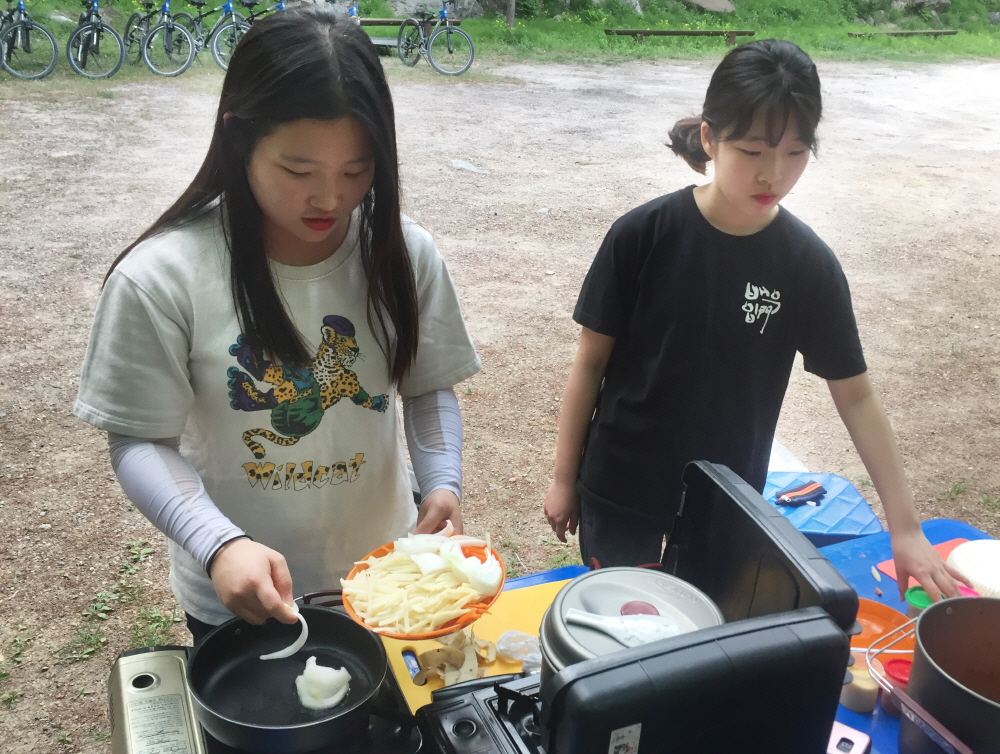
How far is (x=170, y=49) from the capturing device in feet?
33.2

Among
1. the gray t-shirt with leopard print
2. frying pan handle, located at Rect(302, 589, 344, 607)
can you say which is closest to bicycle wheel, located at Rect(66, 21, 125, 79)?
the gray t-shirt with leopard print

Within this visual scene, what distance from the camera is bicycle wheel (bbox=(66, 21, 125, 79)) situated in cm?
940

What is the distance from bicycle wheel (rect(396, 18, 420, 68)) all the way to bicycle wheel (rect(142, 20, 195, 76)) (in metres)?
2.78

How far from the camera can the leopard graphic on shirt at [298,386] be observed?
133 cm

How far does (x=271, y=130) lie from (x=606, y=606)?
2.59 ft

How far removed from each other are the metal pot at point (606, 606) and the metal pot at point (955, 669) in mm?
295

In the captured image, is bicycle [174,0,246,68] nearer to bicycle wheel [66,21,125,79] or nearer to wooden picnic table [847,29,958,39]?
bicycle wheel [66,21,125,79]

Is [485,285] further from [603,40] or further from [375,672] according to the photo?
[603,40]

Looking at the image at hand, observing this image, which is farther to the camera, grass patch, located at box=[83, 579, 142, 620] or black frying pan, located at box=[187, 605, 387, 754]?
grass patch, located at box=[83, 579, 142, 620]

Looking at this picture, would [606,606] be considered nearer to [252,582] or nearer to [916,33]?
[252,582]

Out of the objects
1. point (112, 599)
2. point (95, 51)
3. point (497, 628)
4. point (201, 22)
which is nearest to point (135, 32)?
point (95, 51)

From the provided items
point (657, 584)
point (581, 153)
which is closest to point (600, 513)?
point (657, 584)

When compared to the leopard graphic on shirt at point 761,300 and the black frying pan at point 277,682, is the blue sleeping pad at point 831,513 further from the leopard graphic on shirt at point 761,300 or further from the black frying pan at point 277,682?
the black frying pan at point 277,682

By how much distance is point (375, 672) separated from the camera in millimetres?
1110
